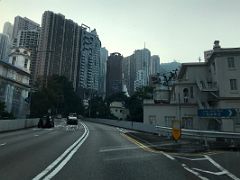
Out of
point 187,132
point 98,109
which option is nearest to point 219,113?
point 187,132

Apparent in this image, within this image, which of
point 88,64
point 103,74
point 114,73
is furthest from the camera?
point 114,73

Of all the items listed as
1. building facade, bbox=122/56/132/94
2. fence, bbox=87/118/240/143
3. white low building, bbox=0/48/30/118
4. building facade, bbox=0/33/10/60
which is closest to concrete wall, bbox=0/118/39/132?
fence, bbox=87/118/240/143

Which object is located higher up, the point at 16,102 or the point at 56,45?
the point at 56,45

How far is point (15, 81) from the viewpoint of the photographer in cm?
7019

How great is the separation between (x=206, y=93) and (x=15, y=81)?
154 ft

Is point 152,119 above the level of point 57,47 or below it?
below

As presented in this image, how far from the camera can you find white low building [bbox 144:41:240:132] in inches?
1652

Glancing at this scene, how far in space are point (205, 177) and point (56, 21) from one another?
9707cm

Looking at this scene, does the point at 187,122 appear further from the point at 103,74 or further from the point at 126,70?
the point at 126,70

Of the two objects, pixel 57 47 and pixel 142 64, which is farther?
pixel 142 64

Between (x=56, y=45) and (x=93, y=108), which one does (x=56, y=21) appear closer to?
(x=56, y=45)

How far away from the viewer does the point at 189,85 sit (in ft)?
167

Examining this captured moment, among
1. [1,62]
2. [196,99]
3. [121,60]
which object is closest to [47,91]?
[1,62]

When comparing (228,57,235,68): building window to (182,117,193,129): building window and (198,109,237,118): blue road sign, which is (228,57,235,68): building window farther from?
(198,109,237,118): blue road sign
